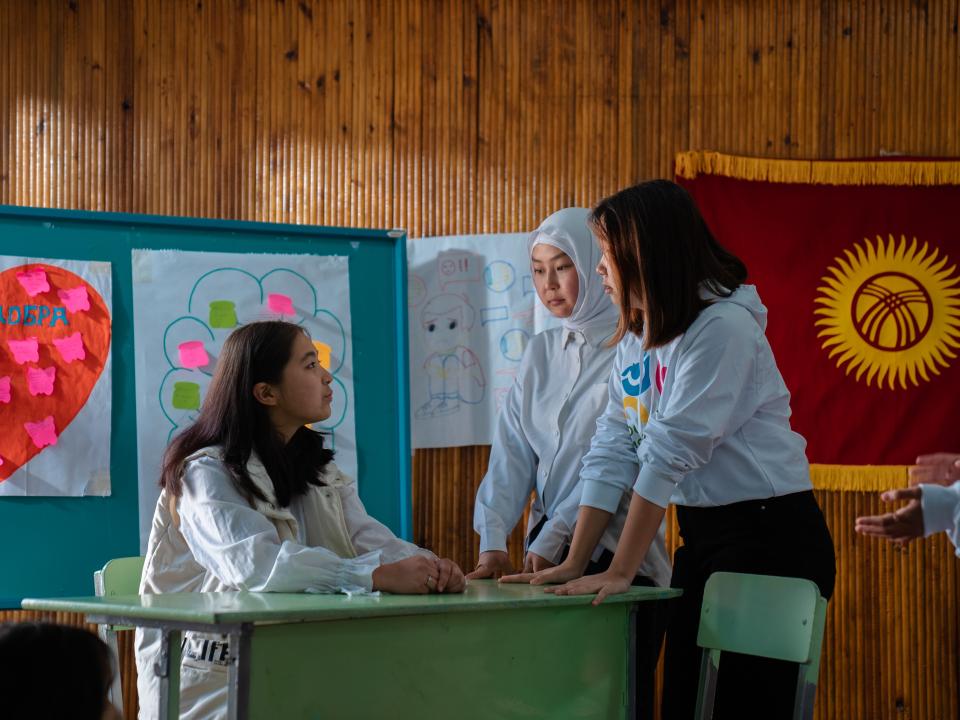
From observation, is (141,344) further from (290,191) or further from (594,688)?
(594,688)

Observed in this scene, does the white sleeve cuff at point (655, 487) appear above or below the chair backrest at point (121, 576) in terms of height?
above

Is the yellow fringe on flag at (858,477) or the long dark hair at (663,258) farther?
the yellow fringe on flag at (858,477)

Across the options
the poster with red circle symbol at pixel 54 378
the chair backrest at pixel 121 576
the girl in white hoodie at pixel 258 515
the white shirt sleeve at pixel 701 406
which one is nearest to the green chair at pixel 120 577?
the chair backrest at pixel 121 576

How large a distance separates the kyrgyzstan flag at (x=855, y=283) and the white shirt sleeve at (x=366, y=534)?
1.82m

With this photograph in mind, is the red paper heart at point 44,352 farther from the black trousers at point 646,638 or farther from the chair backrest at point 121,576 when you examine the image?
the black trousers at point 646,638

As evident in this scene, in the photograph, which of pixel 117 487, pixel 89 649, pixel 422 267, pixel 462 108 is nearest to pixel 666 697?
pixel 89 649

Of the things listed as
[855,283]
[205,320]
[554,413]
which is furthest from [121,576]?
[855,283]

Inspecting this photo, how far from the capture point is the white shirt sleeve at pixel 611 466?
2221mm

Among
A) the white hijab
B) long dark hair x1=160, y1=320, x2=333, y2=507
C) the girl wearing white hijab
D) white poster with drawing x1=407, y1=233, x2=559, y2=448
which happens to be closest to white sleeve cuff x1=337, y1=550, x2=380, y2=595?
long dark hair x1=160, y1=320, x2=333, y2=507

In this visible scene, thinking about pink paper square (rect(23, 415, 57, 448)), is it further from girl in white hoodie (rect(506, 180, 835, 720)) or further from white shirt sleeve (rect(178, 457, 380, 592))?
girl in white hoodie (rect(506, 180, 835, 720))

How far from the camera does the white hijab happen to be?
2740 millimetres

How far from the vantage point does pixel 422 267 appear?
3697 mm

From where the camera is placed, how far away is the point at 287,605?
1.48 metres

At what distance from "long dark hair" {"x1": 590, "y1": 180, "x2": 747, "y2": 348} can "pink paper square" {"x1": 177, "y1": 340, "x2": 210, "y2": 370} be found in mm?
1581
